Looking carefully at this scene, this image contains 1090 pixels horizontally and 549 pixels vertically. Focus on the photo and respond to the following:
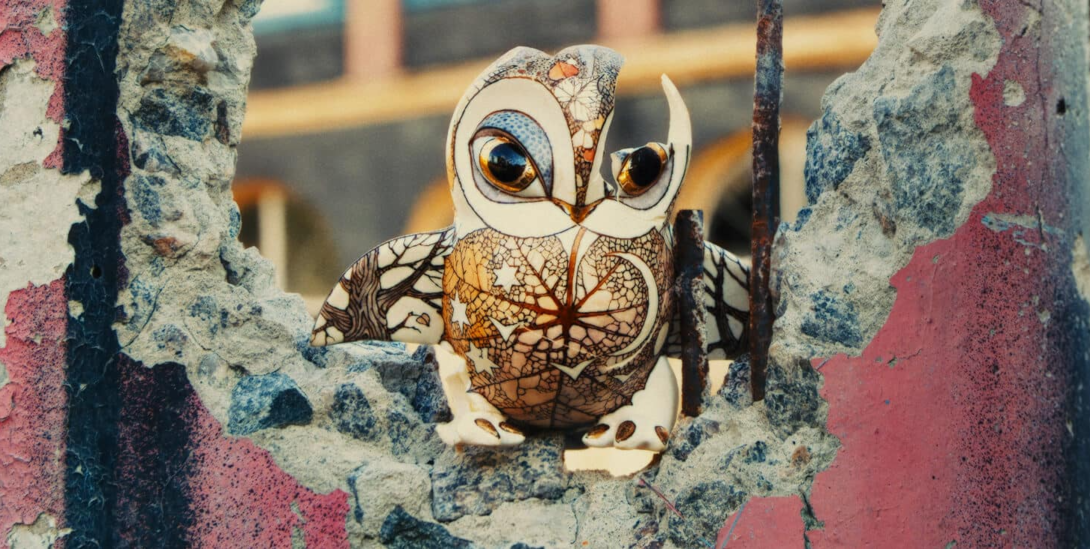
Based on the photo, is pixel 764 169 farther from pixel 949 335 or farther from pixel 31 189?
pixel 31 189

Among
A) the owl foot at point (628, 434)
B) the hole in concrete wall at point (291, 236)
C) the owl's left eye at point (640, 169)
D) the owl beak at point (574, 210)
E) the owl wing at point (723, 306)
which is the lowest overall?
the hole in concrete wall at point (291, 236)

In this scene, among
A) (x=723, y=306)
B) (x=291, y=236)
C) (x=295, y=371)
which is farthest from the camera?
(x=291, y=236)

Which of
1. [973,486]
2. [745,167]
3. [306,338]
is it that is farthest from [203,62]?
[745,167]

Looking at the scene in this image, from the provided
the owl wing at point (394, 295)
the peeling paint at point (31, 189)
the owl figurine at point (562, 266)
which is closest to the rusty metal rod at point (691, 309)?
the owl figurine at point (562, 266)

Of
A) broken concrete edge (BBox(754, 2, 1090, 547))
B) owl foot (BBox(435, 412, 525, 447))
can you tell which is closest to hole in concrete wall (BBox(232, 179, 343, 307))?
owl foot (BBox(435, 412, 525, 447))

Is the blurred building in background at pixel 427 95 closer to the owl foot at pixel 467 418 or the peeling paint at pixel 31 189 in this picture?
the owl foot at pixel 467 418

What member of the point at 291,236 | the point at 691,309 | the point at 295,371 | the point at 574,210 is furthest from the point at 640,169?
the point at 291,236
